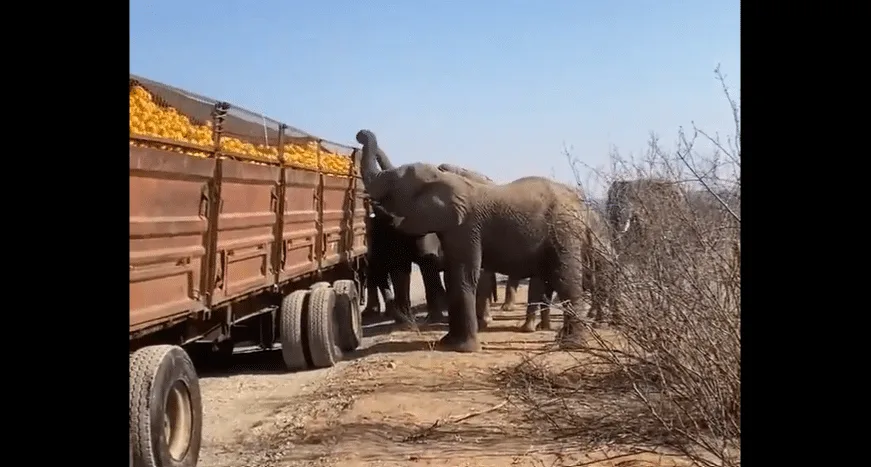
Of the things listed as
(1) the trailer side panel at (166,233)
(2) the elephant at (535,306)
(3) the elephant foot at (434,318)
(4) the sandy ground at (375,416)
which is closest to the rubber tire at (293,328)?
(4) the sandy ground at (375,416)

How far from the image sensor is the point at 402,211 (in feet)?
34.7

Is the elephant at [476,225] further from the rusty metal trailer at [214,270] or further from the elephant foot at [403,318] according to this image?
the elephant foot at [403,318]

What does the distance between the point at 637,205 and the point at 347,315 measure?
4.30 meters

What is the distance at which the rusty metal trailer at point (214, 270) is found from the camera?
15.6ft

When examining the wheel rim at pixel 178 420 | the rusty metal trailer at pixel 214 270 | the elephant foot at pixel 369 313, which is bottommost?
the elephant foot at pixel 369 313

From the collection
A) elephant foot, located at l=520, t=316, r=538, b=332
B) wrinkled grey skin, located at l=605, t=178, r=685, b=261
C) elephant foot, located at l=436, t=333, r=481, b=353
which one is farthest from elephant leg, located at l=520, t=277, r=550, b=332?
wrinkled grey skin, located at l=605, t=178, r=685, b=261

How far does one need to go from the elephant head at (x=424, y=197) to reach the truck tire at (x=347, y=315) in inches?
41.3

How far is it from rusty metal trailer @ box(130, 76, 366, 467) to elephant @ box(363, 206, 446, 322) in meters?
2.18

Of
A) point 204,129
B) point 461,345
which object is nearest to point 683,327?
point 204,129

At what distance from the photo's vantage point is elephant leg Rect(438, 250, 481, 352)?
1007cm

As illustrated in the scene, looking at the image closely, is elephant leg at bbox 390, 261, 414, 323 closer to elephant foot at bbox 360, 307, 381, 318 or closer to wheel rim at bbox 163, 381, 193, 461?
elephant foot at bbox 360, 307, 381, 318
